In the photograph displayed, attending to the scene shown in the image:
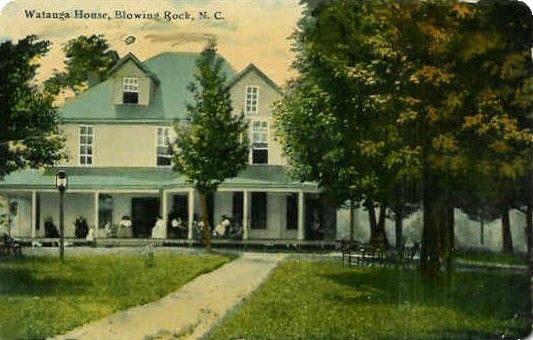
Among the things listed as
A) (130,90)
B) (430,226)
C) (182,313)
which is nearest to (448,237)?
(430,226)

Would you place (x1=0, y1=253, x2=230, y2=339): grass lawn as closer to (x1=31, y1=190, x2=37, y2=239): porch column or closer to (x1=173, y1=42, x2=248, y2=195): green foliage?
(x1=31, y1=190, x2=37, y2=239): porch column

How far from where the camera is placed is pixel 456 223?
7.08m

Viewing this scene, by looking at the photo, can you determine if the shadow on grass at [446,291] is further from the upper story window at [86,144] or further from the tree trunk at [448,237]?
the upper story window at [86,144]

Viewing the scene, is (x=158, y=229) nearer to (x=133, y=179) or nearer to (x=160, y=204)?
(x=160, y=204)

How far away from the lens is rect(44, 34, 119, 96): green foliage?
273 inches

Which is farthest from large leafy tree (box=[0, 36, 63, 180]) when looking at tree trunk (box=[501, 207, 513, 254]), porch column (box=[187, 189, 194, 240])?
tree trunk (box=[501, 207, 513, 254])

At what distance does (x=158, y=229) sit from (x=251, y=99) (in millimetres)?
851

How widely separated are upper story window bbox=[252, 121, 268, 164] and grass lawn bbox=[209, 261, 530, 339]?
1.96ft

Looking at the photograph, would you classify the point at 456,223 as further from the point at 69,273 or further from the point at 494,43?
the point at 69,273

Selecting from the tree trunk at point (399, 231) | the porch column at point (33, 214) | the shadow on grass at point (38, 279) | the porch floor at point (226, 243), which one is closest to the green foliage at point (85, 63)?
the porch column at point (33, 214)

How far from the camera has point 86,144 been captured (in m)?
7.04

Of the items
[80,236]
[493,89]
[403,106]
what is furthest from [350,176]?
[80,236]

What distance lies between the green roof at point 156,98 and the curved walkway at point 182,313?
0.90 metres

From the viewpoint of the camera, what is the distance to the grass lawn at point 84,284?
6.95 m
